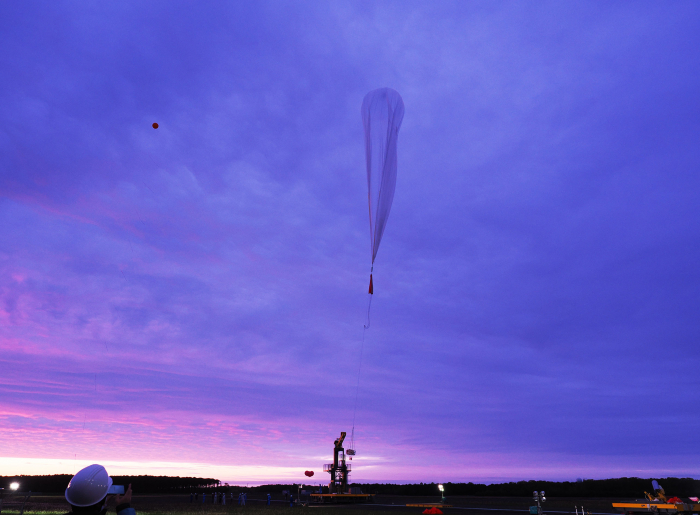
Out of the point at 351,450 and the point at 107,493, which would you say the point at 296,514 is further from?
the point at 107,493

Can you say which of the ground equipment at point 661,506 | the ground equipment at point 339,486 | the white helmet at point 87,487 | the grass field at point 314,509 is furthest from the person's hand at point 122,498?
the ground equipment at point 339,486

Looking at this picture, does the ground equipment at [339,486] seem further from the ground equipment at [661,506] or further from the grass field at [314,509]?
the ground equipment at [661,506]

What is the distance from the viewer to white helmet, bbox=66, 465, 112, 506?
352 centimetres

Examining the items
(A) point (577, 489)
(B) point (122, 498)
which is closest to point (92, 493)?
(B) point (122, 498)

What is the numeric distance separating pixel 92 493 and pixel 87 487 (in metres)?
0.07

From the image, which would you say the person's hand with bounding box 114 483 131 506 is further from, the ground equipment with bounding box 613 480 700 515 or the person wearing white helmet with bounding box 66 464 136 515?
the ground equipment with bounding box 613 480 700 515

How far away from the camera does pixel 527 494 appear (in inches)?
2958

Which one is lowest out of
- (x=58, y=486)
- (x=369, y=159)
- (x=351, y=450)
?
(x=58, y=486)

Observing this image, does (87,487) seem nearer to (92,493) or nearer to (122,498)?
(92,493)

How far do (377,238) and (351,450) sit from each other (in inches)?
1314

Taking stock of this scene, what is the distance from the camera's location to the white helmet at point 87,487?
3516 millimetres

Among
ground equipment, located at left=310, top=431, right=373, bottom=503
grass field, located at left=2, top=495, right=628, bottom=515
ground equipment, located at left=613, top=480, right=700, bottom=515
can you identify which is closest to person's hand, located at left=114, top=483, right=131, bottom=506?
ground equipment, located at left=613, top=480, right=700, bottom=515

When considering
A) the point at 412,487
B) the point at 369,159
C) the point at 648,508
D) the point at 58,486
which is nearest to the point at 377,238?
the point at 369,159

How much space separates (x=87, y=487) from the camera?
354 centimetres
